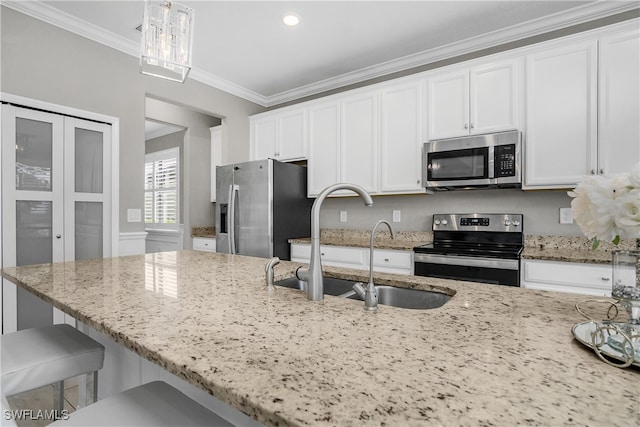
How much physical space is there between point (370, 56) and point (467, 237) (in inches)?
79.7

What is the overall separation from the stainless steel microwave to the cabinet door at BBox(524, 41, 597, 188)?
0.11 m

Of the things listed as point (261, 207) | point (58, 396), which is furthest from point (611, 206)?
point (261, 207)

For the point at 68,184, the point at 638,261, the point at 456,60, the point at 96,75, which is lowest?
the point at 638,261

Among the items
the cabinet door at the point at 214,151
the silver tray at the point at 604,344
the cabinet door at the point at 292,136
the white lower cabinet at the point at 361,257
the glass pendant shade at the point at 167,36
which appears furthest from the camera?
the cabinet door at the point at 214,151

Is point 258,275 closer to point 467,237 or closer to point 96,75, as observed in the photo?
point 467,237

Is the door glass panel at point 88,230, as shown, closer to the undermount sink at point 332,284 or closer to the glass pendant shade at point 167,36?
the glass pendant shade at point 167,36

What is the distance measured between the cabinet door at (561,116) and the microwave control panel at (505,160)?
4.1 inches

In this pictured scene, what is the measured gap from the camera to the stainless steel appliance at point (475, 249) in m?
2.30

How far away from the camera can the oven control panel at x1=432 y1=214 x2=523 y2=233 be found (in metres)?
2.80

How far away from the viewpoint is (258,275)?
1438mm

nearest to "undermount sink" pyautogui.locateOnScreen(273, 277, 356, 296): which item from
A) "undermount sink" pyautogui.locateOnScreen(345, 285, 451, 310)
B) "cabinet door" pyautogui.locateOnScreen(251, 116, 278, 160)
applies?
"undermount sink" pyautogui.locateOnScreen(345, 285, 451, 310)

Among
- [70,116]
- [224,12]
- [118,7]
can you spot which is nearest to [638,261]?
[224,12]

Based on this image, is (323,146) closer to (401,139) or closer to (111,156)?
(401,139)

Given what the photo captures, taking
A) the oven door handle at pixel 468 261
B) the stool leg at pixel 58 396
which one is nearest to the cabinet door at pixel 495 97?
the oven door handle at pixel 468 261
